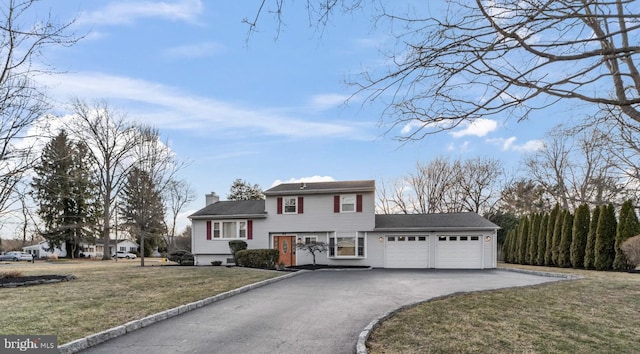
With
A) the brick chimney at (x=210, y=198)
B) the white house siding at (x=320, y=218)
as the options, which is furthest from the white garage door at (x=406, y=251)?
the brick chimney at (x=210, y=198)

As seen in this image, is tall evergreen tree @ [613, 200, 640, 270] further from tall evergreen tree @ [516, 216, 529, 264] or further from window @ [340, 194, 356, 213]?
window @ [340, 194, 356, 213]

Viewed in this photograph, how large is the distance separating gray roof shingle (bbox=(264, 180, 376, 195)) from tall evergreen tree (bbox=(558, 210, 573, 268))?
11.3 metres

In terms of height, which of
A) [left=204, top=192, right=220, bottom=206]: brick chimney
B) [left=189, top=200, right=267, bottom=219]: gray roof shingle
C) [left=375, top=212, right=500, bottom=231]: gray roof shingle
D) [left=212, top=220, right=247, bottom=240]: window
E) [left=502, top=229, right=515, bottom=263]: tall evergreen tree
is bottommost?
[left=502, top=229, right=515, bottom=263]: tall evergreen tree

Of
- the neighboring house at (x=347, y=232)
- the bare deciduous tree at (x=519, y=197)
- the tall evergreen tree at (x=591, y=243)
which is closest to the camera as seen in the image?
the tall evergreen tree at (x=591, y=243)

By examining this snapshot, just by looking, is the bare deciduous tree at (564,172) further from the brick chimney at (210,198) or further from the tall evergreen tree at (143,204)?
the tall evergreen tree at (143,204)

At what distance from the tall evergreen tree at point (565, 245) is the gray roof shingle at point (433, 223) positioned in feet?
14.8

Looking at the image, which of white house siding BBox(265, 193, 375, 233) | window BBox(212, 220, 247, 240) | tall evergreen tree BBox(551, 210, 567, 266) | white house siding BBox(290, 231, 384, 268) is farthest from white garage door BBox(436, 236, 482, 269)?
window BBox(212, 220, 247, 240)

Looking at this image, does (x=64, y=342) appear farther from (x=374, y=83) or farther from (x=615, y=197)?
(x=615, y=197)

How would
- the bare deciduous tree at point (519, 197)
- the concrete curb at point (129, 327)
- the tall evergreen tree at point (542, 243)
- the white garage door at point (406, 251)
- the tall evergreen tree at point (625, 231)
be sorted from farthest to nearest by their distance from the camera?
the bare deciduous tree at point (519, 197) < the tall evergreen tree at point (542, 243) < the white garage door at point (406, 251) < the tall evergreen tree at point (625, 231) < the concrete curb at point (129, 327)

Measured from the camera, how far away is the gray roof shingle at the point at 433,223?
2083 centimetres

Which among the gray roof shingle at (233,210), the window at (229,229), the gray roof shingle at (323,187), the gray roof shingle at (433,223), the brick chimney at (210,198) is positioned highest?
the gray roof shingle at (323,187)

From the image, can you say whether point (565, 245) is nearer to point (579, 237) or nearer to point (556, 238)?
point (556, 238)

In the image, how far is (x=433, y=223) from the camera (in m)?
21.8

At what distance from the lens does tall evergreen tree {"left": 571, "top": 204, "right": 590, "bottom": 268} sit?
20891 mm
